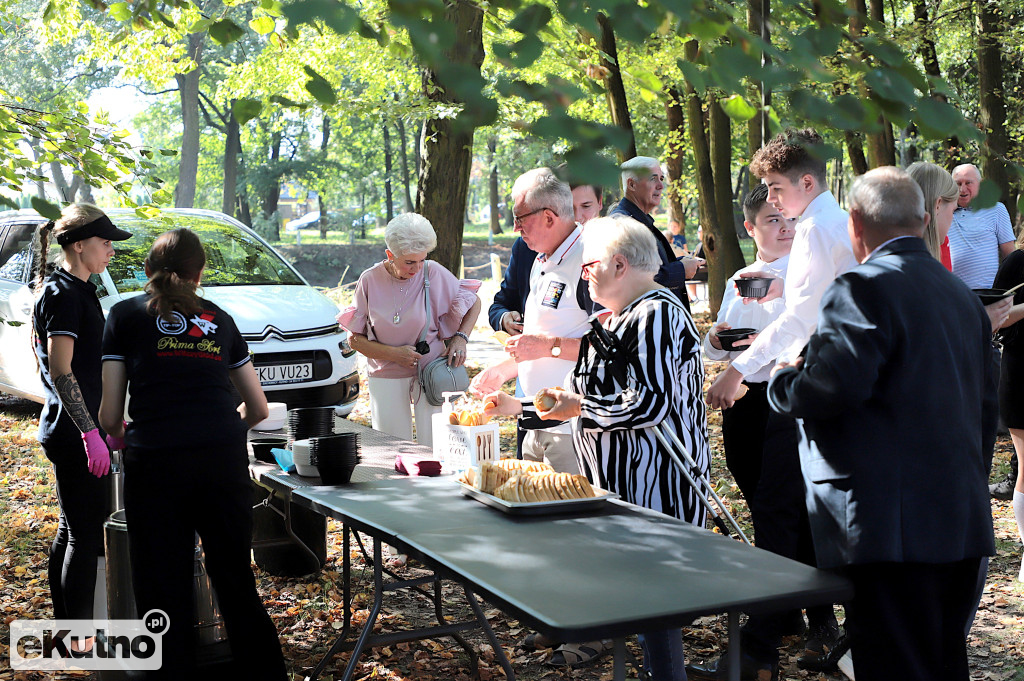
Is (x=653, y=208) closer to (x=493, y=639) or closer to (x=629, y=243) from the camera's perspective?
(x=629, y=243)

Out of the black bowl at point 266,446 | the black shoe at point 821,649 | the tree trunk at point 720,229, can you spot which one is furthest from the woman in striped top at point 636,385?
the tree trunk at point 720,229

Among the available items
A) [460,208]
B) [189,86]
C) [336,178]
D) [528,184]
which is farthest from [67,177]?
[528,184]

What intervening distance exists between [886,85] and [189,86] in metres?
34.4

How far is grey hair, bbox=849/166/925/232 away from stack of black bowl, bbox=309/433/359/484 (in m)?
2.02

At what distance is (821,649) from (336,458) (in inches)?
89.8

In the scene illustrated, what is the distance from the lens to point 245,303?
8367 millimetres

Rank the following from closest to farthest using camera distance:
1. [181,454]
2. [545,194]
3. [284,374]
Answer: [181,454], [545,194], [284,374]

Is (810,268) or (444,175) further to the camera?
(444,175)

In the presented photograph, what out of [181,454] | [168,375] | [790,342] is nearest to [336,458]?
[181,454]

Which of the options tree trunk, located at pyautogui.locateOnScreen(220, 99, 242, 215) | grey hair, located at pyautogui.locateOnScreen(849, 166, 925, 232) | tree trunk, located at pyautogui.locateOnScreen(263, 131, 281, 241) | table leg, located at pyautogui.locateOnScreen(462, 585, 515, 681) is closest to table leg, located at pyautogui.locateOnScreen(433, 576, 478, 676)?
table leg, located at pyautogui.locateOnScreen(462, 585, 515, 681)

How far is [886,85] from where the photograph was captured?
2080mm

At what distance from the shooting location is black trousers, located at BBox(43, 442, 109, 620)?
163 inches

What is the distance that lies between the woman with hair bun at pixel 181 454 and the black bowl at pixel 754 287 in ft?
6.92

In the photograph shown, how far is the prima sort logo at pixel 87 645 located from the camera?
3.66 meters
